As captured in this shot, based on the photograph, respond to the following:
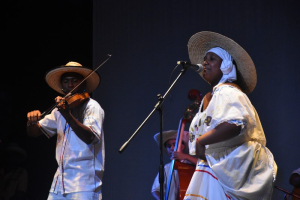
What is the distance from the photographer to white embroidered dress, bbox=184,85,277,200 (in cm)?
237

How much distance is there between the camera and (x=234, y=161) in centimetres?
239

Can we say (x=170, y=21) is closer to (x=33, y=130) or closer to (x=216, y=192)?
(x=33, y=130)

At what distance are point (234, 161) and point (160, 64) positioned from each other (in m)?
2.76

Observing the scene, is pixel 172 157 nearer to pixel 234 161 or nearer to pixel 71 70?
pixel 71 70

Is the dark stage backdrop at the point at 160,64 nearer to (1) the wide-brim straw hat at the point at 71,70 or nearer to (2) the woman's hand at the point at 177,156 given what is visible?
(2) the woman's hand at the point at 177,156

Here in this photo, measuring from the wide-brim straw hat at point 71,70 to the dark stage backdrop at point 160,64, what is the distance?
1.24m

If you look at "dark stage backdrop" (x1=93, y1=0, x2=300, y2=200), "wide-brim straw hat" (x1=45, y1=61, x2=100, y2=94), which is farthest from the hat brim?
"dark stage backdrop" (x1=93, y1=0, x2=300, y2=200)

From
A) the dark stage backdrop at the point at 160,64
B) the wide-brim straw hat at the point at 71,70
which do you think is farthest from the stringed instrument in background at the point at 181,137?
the wide-brim straw hat at the point at 71,70

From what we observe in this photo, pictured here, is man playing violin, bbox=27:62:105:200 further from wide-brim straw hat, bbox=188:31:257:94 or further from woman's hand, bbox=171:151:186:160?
wide-brim straw hat, bbox=188:31:257:94

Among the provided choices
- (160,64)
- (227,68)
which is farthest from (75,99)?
(160,64)

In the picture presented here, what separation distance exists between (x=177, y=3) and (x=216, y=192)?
3.12 m

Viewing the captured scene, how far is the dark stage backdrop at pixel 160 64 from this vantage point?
4406 mm

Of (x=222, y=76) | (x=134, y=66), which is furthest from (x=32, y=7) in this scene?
(x=222, y=76)

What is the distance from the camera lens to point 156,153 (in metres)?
4.93
